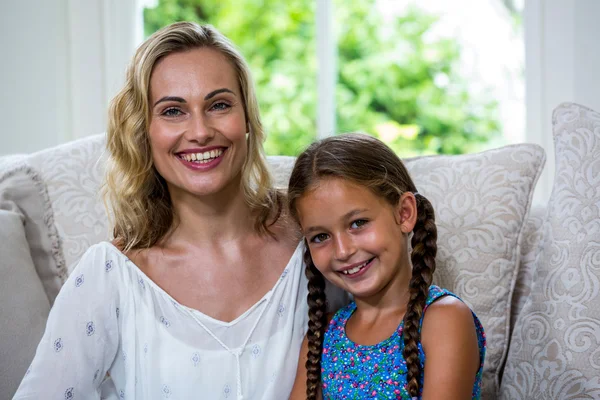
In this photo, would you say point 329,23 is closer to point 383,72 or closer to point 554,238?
point 383,72

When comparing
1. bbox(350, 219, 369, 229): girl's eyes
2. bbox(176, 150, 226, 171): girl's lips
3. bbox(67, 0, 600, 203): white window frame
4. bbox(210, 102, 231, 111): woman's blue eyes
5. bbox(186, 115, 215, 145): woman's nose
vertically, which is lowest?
bbox(350, 219, 369, 229): girl's eyes

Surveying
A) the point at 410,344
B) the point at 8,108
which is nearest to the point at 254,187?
the point at 410,344

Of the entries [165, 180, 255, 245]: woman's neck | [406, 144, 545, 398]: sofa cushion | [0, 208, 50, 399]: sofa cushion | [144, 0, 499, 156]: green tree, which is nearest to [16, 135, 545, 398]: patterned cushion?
[406, 144, 545, 398]: sofa cushion

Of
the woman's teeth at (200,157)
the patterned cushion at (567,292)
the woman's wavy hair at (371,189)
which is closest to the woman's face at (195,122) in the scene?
the woman's teeth at (200,157)

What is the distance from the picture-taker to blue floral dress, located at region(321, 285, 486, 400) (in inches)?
60.1

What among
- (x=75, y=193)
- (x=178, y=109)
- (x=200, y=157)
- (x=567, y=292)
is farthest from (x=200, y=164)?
(x=567, y=292)

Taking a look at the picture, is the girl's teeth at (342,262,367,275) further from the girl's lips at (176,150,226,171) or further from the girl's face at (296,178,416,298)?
the girl's lips at (176,150,226,171)

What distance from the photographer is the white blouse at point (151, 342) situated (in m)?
1.60

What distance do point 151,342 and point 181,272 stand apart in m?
0.19

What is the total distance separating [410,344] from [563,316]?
406mm

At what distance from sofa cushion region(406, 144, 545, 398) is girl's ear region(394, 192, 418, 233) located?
Result: 0.28 meters

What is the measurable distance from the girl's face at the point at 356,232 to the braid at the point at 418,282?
0.03 meters

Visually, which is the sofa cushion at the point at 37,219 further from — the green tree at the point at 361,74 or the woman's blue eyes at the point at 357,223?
the green tree at the point at 361,74

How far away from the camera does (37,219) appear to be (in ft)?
6.39
